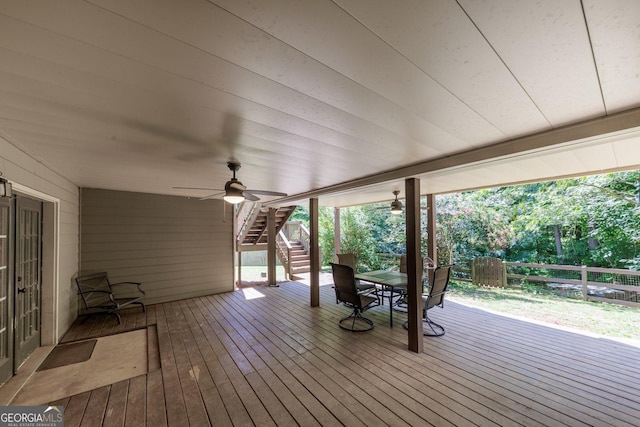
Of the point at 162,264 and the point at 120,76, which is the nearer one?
the point at 120,76

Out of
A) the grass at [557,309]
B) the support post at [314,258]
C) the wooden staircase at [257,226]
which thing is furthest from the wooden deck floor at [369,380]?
the wooden staircase at [257,226]

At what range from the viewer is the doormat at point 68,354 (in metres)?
2.89

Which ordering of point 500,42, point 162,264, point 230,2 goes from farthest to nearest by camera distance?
point 162,264 → point 500,42 → point 230,2

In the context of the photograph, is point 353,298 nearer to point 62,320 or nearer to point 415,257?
point 415,257

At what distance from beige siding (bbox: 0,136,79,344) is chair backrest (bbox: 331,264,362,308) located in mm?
3645

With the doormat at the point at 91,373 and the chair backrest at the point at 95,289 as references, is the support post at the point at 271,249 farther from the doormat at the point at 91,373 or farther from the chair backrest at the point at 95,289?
the doormat at the point at 91,373

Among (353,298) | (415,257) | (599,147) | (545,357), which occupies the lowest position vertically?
(545,357)

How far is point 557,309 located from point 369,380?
4479 mm

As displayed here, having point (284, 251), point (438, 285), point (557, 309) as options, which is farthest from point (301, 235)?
point (557, 309)

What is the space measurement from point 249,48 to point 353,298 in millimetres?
3270

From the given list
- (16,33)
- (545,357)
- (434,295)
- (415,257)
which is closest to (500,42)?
(16,33)

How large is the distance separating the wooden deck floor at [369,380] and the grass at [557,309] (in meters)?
0.61

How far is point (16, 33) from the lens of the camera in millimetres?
970

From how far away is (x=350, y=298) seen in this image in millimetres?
3643
